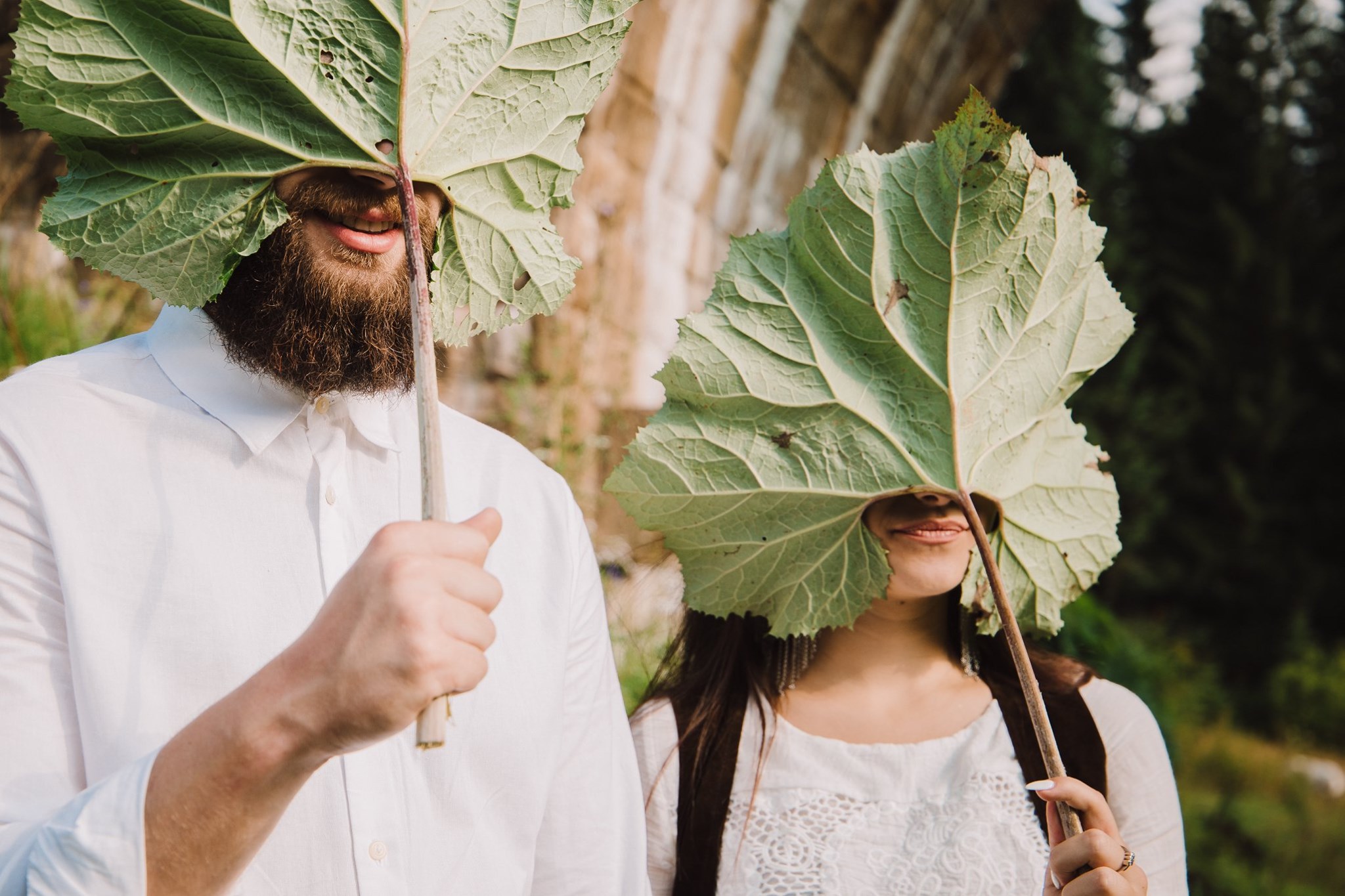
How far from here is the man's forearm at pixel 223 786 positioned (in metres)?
0.97

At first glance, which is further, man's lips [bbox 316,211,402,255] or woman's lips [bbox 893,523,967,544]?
woman's lips [bbox 893,523,967,544]

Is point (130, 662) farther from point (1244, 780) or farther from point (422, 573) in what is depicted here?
point (1244, 780)

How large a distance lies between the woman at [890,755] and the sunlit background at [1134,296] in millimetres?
738

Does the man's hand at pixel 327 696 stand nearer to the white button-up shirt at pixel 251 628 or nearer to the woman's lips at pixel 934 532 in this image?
the white button-up shirt at pixel 251 628

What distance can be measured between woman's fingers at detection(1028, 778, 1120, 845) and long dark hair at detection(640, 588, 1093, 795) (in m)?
0.53

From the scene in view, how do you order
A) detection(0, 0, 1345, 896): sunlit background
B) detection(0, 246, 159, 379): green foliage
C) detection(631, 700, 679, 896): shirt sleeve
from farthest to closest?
1. detection(0, 0, 1345, 896): sunlit background
2. detection(0, 246, 159, 379): green foliage
3. detection(631, 700, 679, 896): shirt sleeve

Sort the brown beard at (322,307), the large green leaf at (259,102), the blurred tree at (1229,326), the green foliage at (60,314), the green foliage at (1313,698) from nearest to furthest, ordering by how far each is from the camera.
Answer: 1. the large green leaf at (259,102)
2. the brown beard at (322,307)
3. the green foliage at (60,314)
4. the green foliage at (1313,698)
5. the blurred tree at (1229,326)

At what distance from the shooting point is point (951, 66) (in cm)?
789

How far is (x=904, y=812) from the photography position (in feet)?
6.06

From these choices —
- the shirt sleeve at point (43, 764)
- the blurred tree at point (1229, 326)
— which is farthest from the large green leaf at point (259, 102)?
the blurred tree at point (1229, 326)

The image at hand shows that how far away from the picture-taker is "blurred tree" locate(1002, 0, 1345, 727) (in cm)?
1357

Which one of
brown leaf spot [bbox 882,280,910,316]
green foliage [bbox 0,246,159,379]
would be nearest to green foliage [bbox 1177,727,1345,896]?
brown leaf spot [bbox 882,280,910,316]

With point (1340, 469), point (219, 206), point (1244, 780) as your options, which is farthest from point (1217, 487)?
point (219, 206)

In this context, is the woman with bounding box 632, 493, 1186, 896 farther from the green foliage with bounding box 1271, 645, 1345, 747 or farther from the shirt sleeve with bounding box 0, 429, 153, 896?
the green foliage with bounding box 1271, 645, 1345, 747
